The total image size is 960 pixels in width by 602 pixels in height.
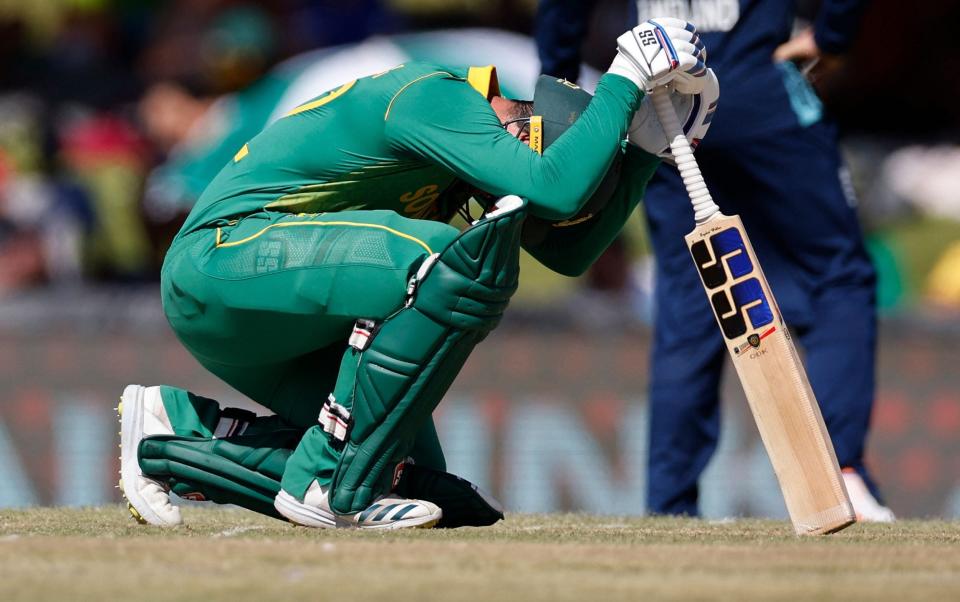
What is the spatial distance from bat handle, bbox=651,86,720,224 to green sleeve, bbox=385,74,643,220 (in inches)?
3.9

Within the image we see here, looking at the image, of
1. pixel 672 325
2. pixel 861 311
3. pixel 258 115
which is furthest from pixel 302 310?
pixel 258 115

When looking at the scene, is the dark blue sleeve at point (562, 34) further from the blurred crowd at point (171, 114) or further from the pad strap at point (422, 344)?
the blurred crowd at point (171, 114)

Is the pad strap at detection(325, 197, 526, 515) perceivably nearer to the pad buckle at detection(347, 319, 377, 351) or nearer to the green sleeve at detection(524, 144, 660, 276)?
the pad buckle at detection(347, 319, 377, 351)

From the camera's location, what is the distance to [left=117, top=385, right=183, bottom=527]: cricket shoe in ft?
12.1

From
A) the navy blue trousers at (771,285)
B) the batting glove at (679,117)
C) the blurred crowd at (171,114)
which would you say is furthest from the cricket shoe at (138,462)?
the blurred crowd at (171,114)

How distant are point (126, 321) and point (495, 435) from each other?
69.7 inches

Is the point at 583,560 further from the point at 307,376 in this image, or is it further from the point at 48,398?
the point at 48,398

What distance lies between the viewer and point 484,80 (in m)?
3.69

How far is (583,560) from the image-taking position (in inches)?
115

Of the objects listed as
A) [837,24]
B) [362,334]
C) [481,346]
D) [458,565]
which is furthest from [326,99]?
[481,346]

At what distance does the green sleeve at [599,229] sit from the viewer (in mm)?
3828

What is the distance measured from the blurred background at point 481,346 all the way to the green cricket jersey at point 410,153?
1.75 meters

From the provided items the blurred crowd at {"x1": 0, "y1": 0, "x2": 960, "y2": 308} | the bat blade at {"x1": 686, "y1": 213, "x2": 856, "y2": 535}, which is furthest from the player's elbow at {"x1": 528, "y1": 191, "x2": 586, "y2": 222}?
the blurred crowd at {"x1": 0, "y1": 0, "x2": 960, "y2": 308}

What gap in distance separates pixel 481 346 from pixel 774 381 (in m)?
3.51
